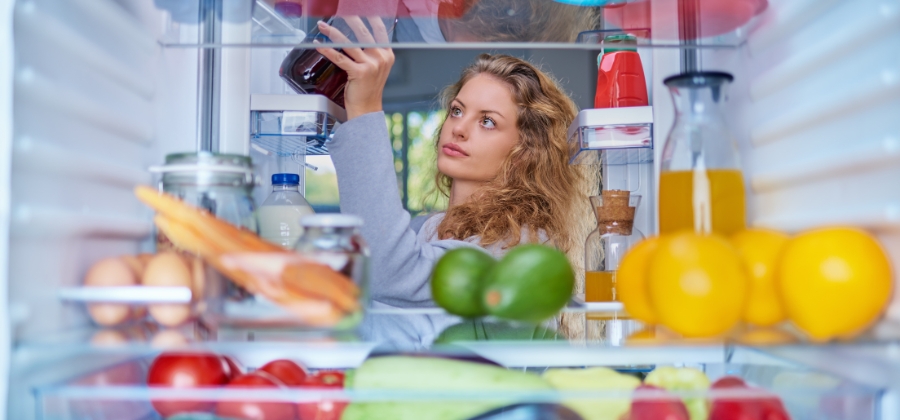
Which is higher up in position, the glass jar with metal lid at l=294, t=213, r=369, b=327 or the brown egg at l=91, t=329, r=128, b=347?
the glass jar with metal lid at l=294, t=213, r=369, b=327

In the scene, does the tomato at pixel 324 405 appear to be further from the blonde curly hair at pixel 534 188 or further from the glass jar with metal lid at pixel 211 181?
the blonde curly hair at pixel 534 188

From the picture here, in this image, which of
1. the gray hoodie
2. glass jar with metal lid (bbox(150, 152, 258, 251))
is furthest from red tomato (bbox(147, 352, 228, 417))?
the gray hoodie

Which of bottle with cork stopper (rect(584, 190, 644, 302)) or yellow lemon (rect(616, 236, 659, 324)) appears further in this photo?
bottle with cork stopper (rect(584, 190, 644, 302))

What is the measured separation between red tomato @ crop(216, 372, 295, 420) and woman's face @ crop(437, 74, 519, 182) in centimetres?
127

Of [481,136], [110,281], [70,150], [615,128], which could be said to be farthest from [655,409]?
[481,136]

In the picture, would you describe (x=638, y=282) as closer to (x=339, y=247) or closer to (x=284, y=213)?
(x=339, y=247)

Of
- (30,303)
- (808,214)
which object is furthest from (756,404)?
(30,303)

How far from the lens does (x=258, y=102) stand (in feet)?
4.58

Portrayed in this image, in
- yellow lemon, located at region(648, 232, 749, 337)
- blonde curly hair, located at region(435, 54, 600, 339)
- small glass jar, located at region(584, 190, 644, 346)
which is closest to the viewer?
yellow lemon, located at region(648, 232, 749, 337)

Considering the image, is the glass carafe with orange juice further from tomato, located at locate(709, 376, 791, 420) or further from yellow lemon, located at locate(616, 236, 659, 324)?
tomato, located at locate(709, 376, 791, 420)

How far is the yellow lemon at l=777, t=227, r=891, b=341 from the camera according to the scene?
0.64 meters

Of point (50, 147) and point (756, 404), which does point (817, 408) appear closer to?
point (756, 404)

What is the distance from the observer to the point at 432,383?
2.25ft

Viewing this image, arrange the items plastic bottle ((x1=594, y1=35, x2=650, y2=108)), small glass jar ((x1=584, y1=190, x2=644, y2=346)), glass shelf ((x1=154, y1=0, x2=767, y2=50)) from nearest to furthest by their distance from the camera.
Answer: glass shelf ((x1=154, y1=0, x2=767, y2=50)) → small glass jar ((x1=584, y1=190, x2=644, y2=346)) → plastic bottle ((x1=594, y1=35, x2=650, y2=108))
